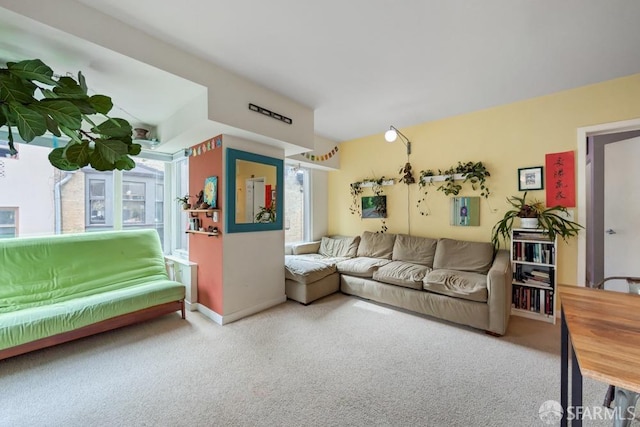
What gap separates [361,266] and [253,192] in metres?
1.76

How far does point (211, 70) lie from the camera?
231cm

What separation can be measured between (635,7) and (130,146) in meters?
3.33

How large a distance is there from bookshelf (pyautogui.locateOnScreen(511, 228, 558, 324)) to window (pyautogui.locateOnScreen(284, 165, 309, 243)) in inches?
126

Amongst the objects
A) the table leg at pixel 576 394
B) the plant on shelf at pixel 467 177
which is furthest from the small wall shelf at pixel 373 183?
the table leg at pixel 576 394

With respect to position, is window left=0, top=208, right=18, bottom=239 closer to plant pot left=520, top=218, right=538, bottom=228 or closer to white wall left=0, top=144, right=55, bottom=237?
white wall left=0, top=144, right=55, bottom=237

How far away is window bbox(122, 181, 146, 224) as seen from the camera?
11.2 feet

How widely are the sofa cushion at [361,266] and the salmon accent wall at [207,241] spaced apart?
66.0 inches

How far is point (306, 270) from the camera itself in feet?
10.7

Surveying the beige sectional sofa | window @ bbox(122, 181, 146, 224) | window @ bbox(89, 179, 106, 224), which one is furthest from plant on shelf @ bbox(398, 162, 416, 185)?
window @ bbox(89, 179, 106, 224)

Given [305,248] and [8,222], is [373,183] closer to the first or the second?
[305,248]

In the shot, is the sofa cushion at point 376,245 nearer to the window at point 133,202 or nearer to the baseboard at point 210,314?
the baseboard at point 210,314

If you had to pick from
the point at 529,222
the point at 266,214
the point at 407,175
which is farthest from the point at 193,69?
the point at 529,222

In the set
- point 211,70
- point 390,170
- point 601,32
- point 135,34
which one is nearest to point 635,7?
point 601,32

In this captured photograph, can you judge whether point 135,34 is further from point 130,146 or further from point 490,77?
point 490,77
